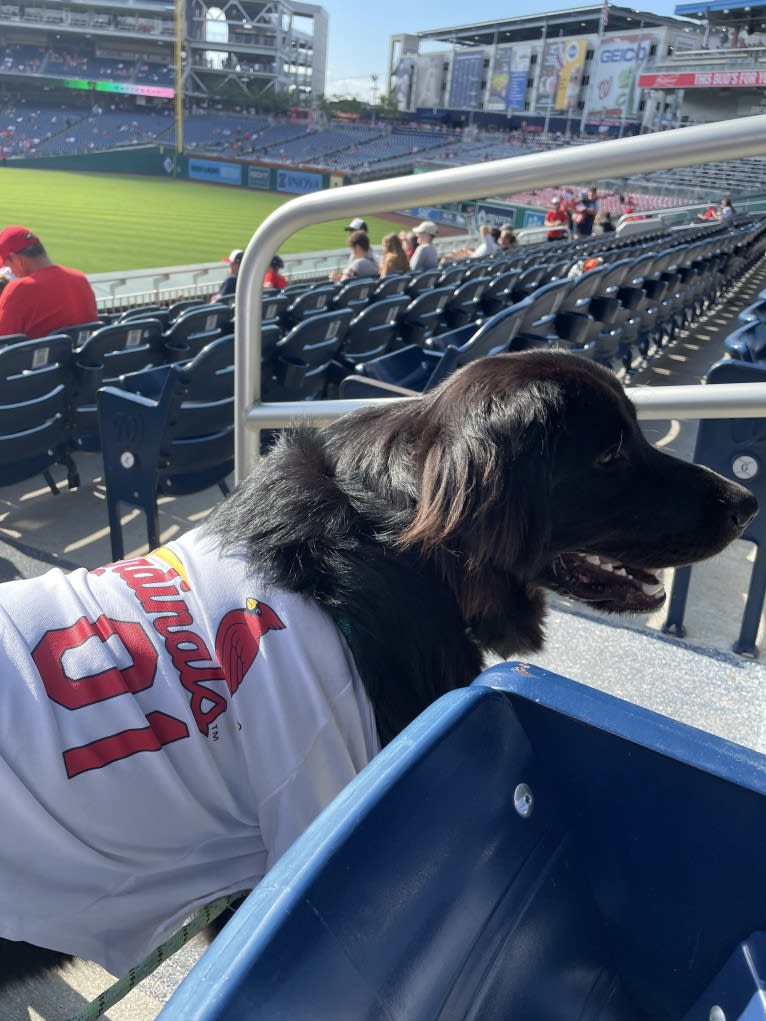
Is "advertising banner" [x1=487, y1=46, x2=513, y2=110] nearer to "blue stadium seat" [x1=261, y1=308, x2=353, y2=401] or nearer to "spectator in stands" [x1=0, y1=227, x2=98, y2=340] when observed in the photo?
"spectator in stands" [x1=0, y1=227, x2=98, y2=340]

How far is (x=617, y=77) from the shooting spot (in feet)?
172

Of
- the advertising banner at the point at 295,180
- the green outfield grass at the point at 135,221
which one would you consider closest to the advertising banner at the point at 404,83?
the advertising banner at the point at 295,180

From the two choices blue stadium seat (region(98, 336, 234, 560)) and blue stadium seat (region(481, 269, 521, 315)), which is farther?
blue stadium seat (region(481, 269, 521, 315))

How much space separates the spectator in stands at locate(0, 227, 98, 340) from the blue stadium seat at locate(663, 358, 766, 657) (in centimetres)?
449

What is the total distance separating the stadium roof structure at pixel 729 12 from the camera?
4553 cm

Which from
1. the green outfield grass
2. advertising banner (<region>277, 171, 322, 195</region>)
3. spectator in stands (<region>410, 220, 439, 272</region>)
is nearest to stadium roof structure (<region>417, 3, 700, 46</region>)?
advertising banner (<region>277, 171, 322, 195</region>)

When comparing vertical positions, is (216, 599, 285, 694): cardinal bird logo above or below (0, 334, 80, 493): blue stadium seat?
above

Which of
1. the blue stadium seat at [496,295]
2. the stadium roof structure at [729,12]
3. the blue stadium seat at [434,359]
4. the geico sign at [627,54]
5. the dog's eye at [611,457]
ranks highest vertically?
the stadium roof structure at [729,12]

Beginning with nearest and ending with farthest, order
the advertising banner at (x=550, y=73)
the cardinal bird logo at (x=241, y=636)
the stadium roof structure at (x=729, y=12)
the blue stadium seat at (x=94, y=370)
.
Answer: the cardinal bird logo at (x=241, y=636) < the blue stadium seat at (x=94, y=370) < the stadium roof structure at (x=729, y=12) < the advertising banner at (x=550, y=73)

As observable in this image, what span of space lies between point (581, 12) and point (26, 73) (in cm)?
4123

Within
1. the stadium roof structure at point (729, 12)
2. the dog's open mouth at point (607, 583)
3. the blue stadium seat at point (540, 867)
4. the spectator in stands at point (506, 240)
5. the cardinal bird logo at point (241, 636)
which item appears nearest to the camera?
the blue stadium seat at point (540, 867)

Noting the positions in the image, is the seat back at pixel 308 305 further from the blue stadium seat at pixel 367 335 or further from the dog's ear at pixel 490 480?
the dog's ear at pixel 490 480

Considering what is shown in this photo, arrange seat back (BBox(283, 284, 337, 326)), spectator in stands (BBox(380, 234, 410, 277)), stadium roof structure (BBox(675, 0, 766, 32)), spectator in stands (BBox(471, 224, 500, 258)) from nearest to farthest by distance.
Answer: seat back (BBox(283, 284, 337, 326)) → spectator in stands (BBox(380, 234, 410, 277)) → spectator in stands (BBox(471, 224, 500, 258)) → stadium roof structure (BBox(675, 0, 766, 32))

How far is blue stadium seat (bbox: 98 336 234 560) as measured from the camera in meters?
3.02
